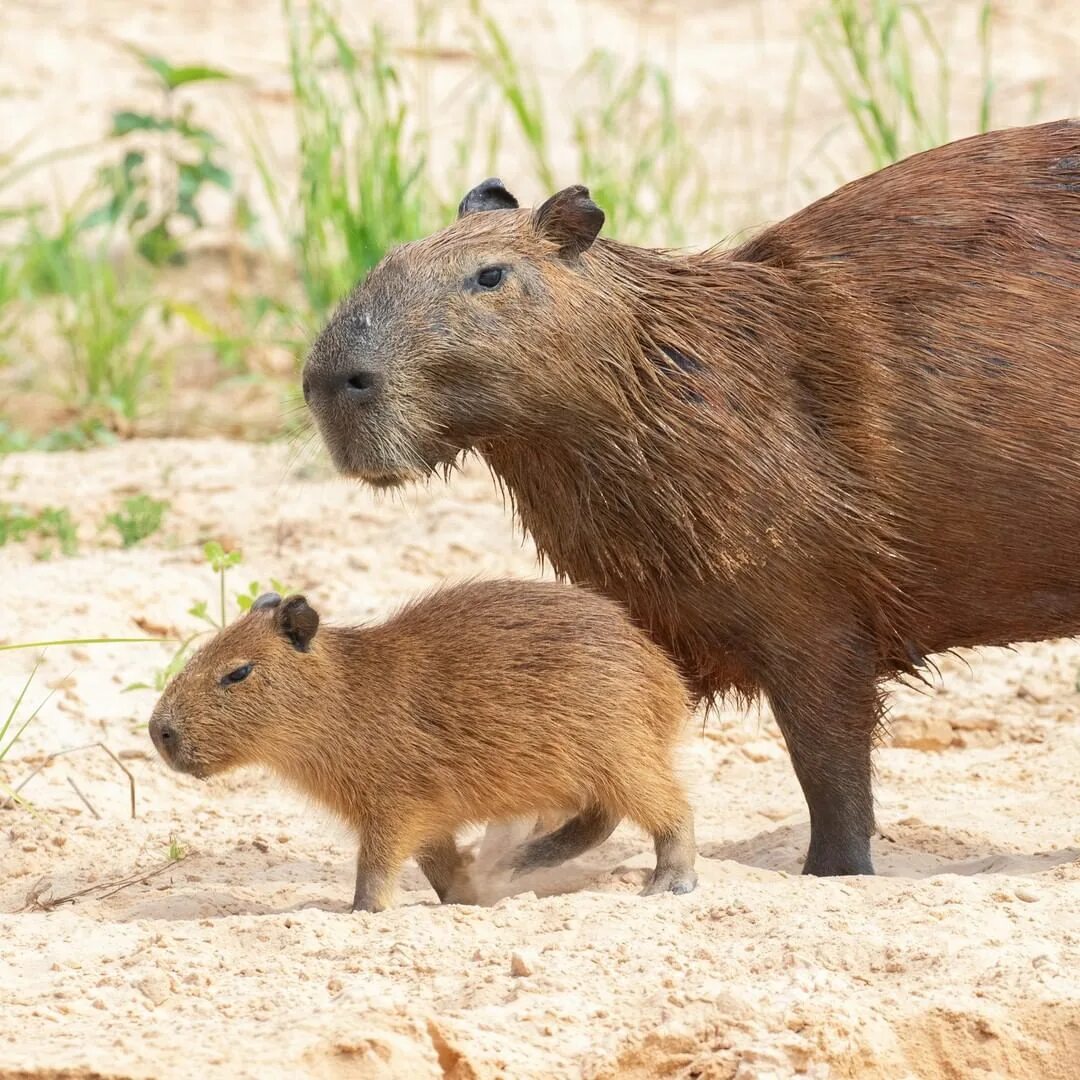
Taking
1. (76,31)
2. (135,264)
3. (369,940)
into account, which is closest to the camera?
(369,940)

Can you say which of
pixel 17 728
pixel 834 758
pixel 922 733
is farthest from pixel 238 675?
pixel 922 733

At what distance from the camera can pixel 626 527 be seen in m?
4.23

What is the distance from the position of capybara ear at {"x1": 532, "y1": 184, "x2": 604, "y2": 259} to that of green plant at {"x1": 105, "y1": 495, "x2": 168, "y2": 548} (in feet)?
8.91

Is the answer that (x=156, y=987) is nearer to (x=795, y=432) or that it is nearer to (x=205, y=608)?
(x=795, y=432)

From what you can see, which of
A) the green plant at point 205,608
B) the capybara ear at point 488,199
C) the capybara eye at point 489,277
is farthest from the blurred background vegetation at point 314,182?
the capybara eye at point 489,277

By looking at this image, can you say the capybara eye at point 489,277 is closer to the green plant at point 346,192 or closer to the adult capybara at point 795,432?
the adult capybara at point 795,432

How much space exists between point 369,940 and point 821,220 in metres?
1.99

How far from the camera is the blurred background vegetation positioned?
26.4 ft

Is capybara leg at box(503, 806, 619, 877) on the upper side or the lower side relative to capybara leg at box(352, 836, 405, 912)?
lower

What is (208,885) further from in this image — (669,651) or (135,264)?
(135,264)

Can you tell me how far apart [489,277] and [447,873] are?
139 centimetres

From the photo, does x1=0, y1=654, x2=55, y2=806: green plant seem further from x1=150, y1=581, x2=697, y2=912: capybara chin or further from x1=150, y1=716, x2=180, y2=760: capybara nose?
x1=150, y1=581, x2=697, y2=912: capybara chin

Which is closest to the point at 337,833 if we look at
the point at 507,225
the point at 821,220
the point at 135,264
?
the point at 507,225

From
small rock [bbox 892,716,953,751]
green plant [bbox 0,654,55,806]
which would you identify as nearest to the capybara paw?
small rock [bbox 892,716,953,751]
